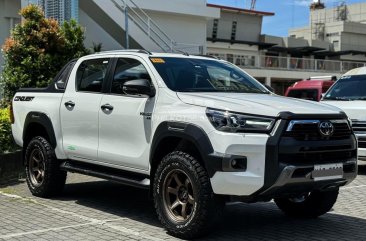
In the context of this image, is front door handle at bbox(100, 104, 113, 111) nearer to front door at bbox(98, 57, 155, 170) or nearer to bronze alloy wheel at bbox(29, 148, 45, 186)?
front door at bbox(98, 57, 155, 170)

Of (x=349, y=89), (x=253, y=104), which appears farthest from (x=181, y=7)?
(x=253, y=104)

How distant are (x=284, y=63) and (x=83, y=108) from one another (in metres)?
35.3

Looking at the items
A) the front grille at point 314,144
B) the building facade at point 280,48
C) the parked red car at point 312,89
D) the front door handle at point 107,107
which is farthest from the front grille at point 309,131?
the building facade at point 280,48

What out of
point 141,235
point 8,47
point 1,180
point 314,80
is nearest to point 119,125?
point 141,235

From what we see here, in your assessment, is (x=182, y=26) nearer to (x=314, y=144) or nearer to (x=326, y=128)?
(x=326, y=128)

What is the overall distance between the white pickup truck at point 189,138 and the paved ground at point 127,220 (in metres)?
0.32

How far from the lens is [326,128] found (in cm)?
554

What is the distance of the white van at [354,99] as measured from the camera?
10.4 meters

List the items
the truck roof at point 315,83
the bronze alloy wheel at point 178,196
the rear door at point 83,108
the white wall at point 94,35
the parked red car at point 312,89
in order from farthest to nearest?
the white wall at point 94,35 → the truck roof at point 315,83 → the parked red car at point 312,89 → the rear door at point 83,108 → the bronze alloy wheel at point 178,196

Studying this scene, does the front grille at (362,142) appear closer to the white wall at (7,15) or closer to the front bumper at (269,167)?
the front bumper at (269,167)

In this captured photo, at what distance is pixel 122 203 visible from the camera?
7762 millimetres

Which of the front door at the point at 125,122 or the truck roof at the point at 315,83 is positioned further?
the truck roof at the point at 315,83

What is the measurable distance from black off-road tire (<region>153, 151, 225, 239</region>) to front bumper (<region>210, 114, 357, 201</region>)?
0.45ft

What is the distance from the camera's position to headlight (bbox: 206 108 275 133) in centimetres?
529
